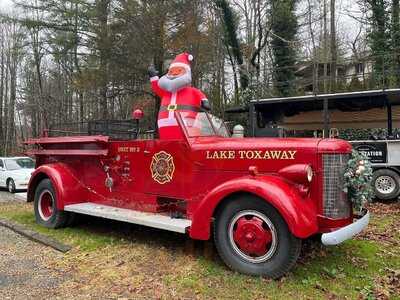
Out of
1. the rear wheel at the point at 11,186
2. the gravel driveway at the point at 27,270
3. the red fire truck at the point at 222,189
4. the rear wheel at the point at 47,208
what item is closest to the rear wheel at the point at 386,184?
the red fire truck at the point at 222,189

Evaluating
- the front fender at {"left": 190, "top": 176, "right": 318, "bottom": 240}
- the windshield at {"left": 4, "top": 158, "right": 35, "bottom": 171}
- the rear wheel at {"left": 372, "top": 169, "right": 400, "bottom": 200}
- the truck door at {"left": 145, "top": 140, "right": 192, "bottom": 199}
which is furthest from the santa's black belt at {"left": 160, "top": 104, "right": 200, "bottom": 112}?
the windshield at {"left": 4, "top": 158, "right": 35, "bottom": 171}

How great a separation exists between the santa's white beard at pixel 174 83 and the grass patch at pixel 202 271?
2.28m

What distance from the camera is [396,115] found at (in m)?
11.7

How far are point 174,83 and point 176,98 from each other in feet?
0.86

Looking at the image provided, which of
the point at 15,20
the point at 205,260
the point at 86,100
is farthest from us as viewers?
the point at 86,100

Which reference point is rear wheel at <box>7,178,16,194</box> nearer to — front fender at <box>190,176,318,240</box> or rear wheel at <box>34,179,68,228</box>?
rear wheel at <box>34,179,68,228</box>

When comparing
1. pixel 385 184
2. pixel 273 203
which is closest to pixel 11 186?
pixel 385 184

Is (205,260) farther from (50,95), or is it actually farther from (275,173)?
(50,95)

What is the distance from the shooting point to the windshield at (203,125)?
5867 mm

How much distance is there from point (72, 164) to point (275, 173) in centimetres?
396

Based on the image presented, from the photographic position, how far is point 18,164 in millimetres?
16656

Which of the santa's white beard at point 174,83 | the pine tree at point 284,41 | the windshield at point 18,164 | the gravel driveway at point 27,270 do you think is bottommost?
the gravel driveway at point 27,270

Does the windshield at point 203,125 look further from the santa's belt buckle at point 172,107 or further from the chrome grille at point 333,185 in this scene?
the chrome grille at point 333,185

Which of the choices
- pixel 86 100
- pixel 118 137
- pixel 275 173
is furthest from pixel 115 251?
pixel 86 100
